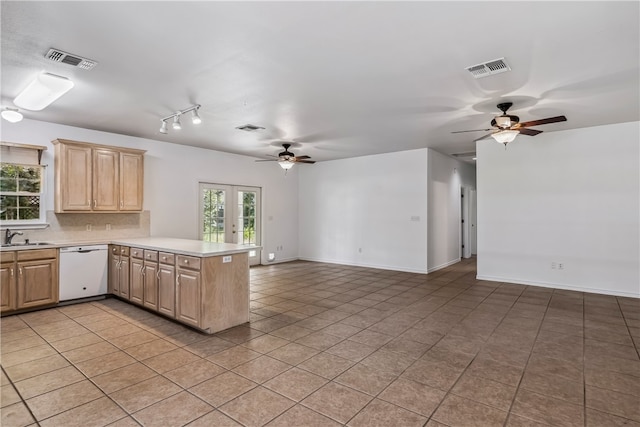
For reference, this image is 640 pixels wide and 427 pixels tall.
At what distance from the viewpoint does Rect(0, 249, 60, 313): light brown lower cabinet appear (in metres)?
4.21

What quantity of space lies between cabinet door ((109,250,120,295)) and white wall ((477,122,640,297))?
623 centimetres

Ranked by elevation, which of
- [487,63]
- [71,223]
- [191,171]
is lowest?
[71,223]

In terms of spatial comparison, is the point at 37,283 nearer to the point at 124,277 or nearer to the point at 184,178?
the point at 124,277

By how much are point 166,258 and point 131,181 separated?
220cm

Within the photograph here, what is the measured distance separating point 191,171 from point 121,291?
108 inches

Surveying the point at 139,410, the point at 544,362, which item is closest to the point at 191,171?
the point at 139,410

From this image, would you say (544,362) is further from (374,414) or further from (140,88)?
(140,88)

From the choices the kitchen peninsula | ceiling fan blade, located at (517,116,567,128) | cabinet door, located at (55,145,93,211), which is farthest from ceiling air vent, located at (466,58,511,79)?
cabinet door, located at (55,145,93,211)

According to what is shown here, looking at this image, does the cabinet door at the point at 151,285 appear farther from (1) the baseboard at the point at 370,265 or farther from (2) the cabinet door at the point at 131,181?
(1) the baseboard at the point at 370,265

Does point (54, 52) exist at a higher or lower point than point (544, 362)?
higher

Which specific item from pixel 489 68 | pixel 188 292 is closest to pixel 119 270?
pixel 188 292

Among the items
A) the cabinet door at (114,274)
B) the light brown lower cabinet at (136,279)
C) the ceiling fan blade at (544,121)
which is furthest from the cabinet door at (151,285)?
the ceiling fan blade at (544,121)

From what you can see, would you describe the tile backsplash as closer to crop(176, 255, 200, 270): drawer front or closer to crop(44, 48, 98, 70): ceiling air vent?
crop(176, 255, 200, 270): drawer front

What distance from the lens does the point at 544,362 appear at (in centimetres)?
299
